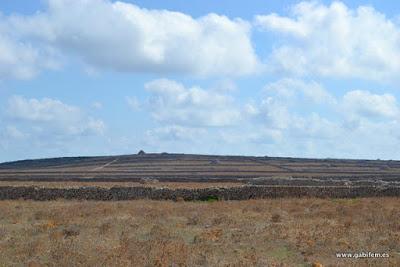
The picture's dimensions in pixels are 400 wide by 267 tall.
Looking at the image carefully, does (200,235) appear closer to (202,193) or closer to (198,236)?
(198,236)

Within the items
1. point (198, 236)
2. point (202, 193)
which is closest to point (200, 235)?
point (198, 236)

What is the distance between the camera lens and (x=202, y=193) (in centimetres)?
3812

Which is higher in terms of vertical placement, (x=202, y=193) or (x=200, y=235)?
(x=202, y=193)

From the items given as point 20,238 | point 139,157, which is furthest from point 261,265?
point 139,157

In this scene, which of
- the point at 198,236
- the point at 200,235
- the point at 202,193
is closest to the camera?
the point at 198,236

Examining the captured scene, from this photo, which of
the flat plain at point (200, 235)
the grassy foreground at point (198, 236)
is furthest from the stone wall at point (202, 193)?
the grassy foreground at point (198, 236)

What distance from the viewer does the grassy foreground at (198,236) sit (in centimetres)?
1547

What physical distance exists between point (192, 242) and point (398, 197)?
2297 cm

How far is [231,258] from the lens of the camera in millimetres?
15797

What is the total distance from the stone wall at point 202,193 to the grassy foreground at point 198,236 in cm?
876

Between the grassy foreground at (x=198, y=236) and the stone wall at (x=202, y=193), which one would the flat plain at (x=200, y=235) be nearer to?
the grassy foreground at (x=198, y=236)

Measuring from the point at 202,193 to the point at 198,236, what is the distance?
18774mm

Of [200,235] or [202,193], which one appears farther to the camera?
Result: [202,193]

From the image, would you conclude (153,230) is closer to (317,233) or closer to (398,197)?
(317,233)
